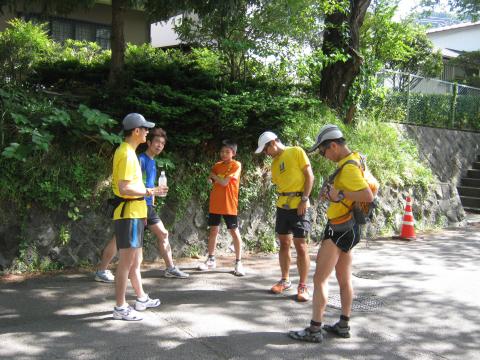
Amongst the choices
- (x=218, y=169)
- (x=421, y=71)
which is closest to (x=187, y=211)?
(x=218, y=169)

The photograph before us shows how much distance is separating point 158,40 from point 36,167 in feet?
41.4

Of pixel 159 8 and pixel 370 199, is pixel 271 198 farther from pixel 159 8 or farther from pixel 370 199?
pixel 370 199

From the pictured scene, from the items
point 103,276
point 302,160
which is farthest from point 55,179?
point 302,160

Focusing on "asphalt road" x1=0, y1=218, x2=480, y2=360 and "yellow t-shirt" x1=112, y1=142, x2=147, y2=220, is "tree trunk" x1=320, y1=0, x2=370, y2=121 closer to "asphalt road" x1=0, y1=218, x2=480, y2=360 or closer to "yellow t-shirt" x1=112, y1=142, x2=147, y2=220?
"asphalt road" x1=0, y1=218, x2=480, y2=360

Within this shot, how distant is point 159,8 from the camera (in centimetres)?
844

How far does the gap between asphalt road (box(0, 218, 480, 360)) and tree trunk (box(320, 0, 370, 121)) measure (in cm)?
493

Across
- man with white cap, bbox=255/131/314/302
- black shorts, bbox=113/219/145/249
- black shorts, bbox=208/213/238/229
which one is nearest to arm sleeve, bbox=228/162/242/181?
black shorts, bbox=208/213/238/229

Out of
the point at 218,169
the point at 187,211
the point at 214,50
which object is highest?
the point at 214,50

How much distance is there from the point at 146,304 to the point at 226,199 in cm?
210

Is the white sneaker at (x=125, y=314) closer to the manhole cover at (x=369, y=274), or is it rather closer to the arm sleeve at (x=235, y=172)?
the arm sleeve at (x=235, y=172)

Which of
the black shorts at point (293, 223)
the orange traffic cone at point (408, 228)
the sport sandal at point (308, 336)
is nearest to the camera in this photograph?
the sport sandal at point (308, 336)

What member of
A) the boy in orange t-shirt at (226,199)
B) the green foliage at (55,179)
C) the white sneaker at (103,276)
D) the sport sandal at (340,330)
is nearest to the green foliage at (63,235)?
the green foliage at (55,179)

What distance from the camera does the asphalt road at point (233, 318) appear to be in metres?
4.38

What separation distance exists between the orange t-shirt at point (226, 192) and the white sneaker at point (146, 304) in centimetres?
187
